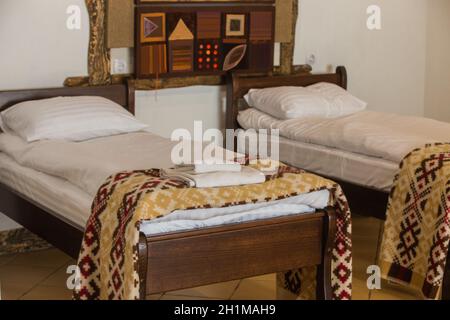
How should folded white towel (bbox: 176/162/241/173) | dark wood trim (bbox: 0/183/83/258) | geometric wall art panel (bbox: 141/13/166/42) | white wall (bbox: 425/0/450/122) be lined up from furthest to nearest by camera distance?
white wall (bbox: 425/0/450/122) → geometric wall art panel (bbox: 141/13/166/42) → dark wood trim (bbox: 0/183/83/258) → folded white towel (bbox: 176/162/241/173)

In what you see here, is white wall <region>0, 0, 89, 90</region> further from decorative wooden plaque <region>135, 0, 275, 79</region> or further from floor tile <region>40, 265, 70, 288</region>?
floor tile <region>40, 265, 70, 288</region>

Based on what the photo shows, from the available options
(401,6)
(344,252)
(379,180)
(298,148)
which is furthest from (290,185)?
(401,6)

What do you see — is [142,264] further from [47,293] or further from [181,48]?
[181,48]

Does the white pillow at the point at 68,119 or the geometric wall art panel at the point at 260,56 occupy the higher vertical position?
the geometric wall art panel at the point at 260,56

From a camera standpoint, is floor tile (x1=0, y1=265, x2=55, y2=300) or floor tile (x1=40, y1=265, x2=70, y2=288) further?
floor tile (x1=40, y1=265, x2=70, y2=288)

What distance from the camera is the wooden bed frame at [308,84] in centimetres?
463

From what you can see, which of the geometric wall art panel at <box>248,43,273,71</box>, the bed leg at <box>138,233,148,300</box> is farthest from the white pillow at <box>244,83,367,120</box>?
the bed leg at <box>138,233,148,300</box>

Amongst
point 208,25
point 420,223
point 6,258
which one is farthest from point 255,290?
point 208,25

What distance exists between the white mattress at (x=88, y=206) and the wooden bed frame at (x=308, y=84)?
39.9 inches

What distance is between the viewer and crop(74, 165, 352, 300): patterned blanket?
10.6 feet

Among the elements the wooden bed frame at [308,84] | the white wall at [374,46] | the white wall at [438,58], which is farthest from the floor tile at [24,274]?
the white wall at [438,58]

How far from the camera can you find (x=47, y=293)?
4332 millimetres

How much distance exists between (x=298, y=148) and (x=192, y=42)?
975 millimetres

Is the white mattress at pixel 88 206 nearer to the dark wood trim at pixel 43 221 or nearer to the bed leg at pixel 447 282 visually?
the dark wood trim at pixel 43 221
